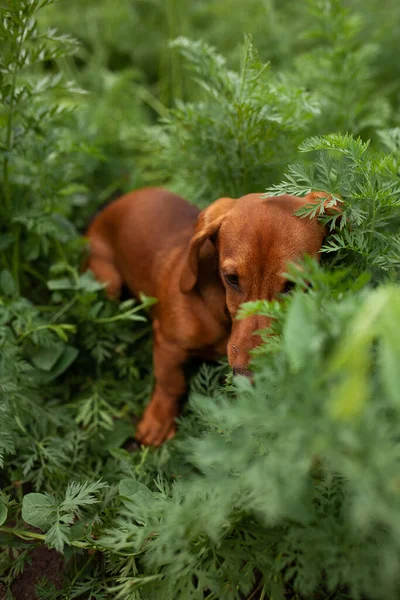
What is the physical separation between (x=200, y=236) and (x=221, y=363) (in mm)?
511

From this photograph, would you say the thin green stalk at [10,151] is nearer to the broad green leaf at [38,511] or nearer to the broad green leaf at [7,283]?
the broad green leaf at [7,283]

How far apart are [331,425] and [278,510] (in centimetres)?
23

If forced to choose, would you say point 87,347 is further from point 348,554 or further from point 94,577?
point 348,554

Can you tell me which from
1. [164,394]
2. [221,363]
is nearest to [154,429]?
[164,394]

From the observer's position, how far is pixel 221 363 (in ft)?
7.20

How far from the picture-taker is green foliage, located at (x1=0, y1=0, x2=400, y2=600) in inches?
46.7

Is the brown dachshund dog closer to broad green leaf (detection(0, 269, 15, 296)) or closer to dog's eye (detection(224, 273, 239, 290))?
dog's eye (detection(224, 273, 239, 290))

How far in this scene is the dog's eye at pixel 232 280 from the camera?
194 centimetres

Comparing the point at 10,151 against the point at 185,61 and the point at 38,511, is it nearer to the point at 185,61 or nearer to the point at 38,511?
the point at 38,511

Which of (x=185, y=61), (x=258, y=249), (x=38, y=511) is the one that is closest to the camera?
(x=38, y=511)

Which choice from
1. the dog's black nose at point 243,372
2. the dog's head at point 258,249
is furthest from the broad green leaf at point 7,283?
the dog's black nose at point 243,372

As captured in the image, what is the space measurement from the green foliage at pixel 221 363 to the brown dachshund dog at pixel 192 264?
0.10 m

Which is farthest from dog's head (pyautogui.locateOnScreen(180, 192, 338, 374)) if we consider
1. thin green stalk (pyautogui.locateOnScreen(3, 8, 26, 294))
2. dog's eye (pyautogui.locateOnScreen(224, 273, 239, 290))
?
thin green stalk (pyautogui.locateOnScreen(3, 8, 26, 294))

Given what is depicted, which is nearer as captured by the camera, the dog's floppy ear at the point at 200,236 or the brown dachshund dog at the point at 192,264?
the brown dachshund dog at the point at 192,264
